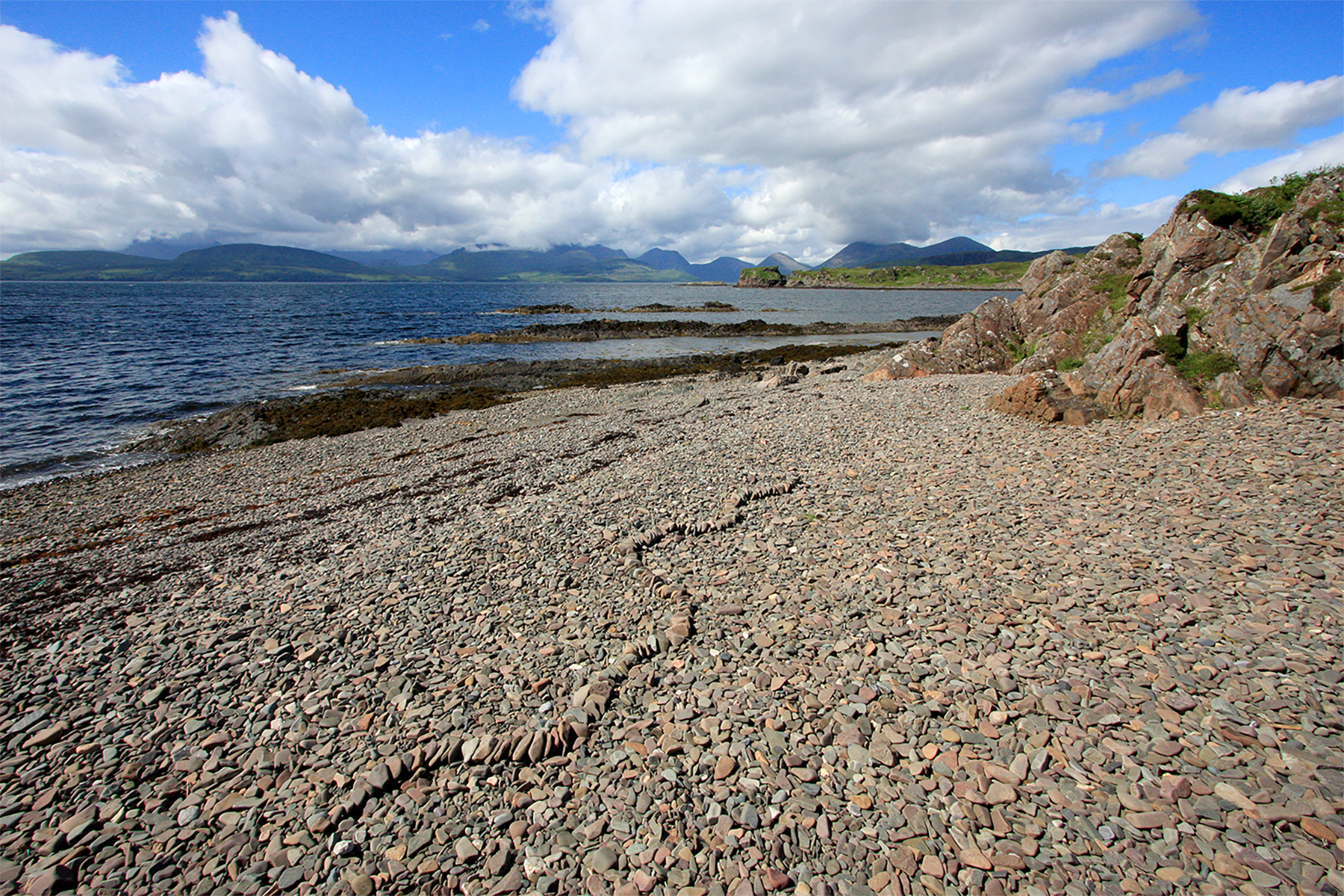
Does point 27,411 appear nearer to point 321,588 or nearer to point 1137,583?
point 321,588

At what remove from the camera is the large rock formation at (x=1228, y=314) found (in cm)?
1319

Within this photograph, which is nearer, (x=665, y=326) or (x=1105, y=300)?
(x=1105, y=300)

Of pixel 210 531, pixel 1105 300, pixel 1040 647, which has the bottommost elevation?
pixel 210 531

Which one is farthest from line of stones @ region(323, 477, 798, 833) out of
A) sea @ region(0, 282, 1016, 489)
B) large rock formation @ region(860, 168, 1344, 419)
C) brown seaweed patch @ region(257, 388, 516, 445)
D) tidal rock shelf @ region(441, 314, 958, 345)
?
tidal rock shelf @ region(441, 314, 958, 345)

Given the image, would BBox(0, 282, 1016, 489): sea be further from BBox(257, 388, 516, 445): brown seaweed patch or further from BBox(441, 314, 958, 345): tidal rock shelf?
BBox(257, 388, 516, 445): brown seaweed patch

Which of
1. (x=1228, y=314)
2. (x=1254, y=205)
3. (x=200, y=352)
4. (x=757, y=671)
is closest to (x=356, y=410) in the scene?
(x=757, y=671)

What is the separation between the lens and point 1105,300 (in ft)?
77.6

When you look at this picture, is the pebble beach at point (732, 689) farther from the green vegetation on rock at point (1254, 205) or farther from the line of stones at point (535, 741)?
the green vegetation on rock at point (1254, 205)

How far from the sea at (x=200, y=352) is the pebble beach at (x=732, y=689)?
18537mm

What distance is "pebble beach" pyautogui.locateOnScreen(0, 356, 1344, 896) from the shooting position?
16.5 ft

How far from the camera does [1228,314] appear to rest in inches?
579

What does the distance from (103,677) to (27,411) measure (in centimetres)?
3372

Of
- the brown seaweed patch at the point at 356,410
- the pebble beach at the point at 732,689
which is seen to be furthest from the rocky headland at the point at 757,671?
the brown seaweed patch at the point at 356,410

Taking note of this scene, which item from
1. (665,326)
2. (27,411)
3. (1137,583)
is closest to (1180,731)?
(1137,583)
